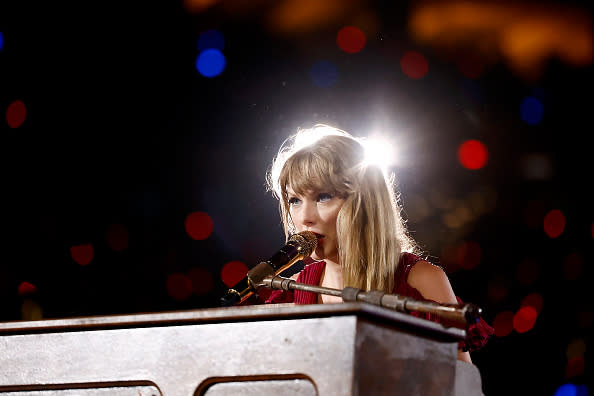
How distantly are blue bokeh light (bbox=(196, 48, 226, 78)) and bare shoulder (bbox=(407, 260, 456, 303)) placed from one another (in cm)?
192

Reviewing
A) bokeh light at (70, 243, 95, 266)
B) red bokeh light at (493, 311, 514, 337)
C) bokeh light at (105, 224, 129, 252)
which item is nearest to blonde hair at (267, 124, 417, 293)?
red bokeh light at (493, 311, 514, 337)

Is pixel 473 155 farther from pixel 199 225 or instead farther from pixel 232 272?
pixel 199 225

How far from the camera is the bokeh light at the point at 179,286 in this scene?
3.29 meters

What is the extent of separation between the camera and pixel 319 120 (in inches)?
124

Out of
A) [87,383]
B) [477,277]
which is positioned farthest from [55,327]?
[477,277]

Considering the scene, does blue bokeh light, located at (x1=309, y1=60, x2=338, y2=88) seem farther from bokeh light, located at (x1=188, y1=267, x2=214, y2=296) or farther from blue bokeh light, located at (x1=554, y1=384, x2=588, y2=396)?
blue bokeh light, located at (x1=554, y1=384, x2=588, y2=396)

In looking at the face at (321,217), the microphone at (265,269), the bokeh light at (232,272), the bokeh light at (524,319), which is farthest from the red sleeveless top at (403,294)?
the bokeh light at (524,319)

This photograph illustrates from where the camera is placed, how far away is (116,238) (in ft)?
11.0

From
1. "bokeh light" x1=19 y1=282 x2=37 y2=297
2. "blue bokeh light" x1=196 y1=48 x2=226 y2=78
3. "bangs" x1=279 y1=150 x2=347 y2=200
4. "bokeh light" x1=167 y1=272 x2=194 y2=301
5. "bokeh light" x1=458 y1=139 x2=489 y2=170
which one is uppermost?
"blue bokeh light" x1=196 y1=48 x2=226 y2=78

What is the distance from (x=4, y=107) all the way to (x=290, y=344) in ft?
9.77

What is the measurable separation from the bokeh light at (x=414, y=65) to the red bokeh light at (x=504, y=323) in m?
1.19

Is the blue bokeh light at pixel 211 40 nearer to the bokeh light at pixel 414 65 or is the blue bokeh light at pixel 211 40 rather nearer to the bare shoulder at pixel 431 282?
the bokeh light at pixel 414 65

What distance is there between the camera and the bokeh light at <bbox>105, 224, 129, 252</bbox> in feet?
11.0

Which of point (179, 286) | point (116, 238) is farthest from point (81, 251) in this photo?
point (179, 286)
